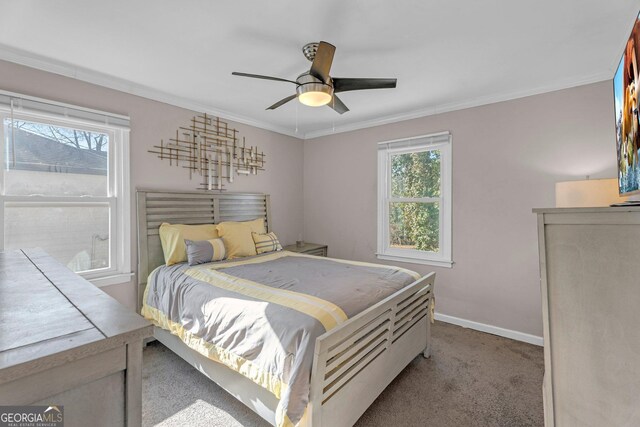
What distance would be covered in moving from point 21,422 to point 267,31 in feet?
7.18

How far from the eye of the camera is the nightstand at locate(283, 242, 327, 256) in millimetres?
4148

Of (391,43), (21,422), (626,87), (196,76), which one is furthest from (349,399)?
(196,76)

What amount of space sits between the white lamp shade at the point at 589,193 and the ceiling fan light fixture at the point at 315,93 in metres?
1.93

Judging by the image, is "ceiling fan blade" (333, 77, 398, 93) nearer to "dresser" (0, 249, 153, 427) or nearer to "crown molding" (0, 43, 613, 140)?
"crown molding" (0, 43, 613, 140)

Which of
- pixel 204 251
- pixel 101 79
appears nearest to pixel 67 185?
pixel 101 79

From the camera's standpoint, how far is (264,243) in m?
3.56

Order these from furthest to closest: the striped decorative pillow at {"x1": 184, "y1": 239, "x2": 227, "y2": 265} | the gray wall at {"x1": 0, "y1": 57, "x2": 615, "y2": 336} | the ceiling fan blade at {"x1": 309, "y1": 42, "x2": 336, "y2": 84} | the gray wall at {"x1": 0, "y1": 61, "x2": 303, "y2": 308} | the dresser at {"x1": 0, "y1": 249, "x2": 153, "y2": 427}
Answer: the striped decorative pillow at {"x1": 184, "y1": 239, "x2": 227, "y2": 265}, the gray wall at {"x1": 0, "y1": 57, "x2": 615, "y2": 336}, the gray wall at {"x1": 0, "y1": 61, "x2": 303, "y2": 308}, the ceiling fan blade at {"x1": 309, "y1": 42, "x2": 336, "y2": 84}, the dresser at {"x1": 0, "y1": 249, "x2": 153, "y2": 427}

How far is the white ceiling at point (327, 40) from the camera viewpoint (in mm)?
1780

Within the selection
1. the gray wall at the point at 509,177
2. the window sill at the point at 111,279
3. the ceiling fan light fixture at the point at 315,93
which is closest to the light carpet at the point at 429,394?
the gray wall at the point at 509,177

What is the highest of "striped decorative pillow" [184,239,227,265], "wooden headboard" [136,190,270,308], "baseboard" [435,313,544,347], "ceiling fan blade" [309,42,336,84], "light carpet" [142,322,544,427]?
"ceiling fan blade" [309,42,336,84]

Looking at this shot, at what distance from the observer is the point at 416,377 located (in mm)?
2363

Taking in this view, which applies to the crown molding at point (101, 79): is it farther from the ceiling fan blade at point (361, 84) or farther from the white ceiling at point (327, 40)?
the ceiling fan blade at point (361, 84)

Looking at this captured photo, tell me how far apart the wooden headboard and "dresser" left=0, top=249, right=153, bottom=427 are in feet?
7.72

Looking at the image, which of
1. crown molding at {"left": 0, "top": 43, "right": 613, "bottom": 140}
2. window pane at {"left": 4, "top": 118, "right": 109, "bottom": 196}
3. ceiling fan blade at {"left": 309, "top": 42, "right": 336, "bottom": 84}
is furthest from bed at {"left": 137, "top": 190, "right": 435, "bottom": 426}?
ceiling fan blade at {"left": 309, "top": 42, "right": 336, "bottom": 84}
